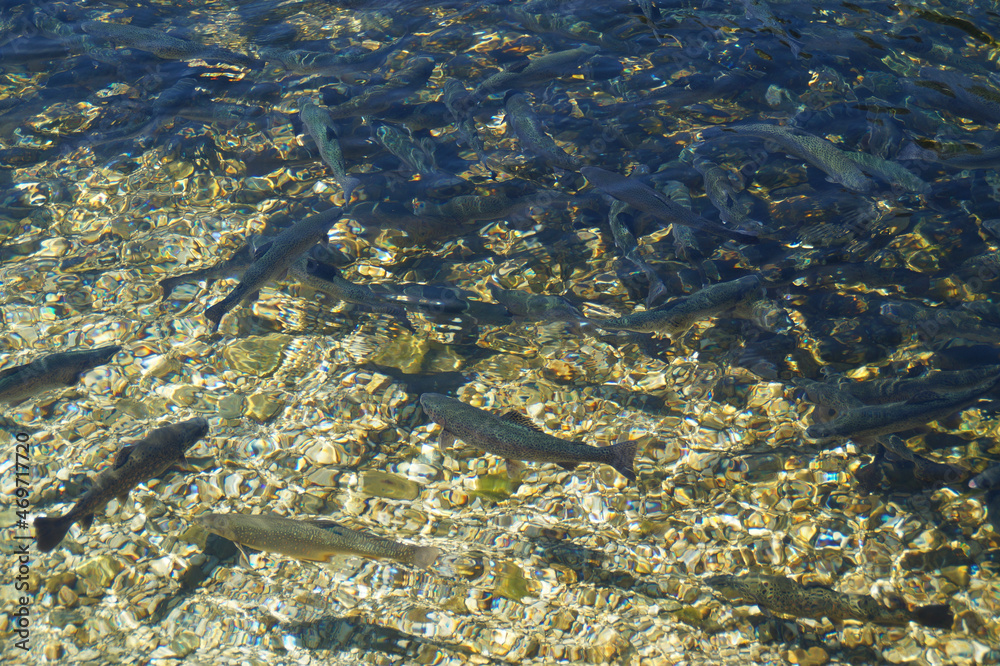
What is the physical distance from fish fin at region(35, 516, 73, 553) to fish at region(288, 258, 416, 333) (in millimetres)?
2337

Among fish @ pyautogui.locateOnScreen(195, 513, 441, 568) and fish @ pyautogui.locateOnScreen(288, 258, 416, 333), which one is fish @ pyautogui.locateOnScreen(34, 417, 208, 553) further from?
fish @ pyautogui.locateOnScreen(288, 258, 416, 333)

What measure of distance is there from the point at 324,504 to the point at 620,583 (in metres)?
1.88

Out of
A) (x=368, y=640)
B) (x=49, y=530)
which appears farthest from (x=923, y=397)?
(x=49, y=530)

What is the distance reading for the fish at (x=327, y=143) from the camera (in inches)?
238

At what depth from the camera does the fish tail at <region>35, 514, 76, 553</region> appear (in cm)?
379

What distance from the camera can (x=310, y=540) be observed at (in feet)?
12.6

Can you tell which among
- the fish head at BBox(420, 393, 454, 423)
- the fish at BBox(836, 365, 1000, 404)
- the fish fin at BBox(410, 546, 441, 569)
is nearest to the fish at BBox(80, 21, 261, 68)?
the fish head at BBox(420, 393, 454, 423)

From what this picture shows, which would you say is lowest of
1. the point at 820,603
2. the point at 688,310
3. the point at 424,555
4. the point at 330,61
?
the point at 820,603

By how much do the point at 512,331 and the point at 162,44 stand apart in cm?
616

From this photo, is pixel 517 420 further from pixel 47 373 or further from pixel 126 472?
pixel 47 373

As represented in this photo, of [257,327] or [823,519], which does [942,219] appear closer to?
[823,519]

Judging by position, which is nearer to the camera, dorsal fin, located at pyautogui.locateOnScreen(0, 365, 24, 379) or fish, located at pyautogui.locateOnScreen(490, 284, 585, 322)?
dorsal fin, located at pyautogui.locateOnScreen(0, 365, 24, 379)

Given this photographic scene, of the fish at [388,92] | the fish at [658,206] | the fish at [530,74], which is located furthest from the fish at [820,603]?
the fish at [388,92]

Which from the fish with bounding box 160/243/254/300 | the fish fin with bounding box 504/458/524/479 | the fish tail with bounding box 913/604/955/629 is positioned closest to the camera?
the fish tail with bounding box 913/604/955/629
